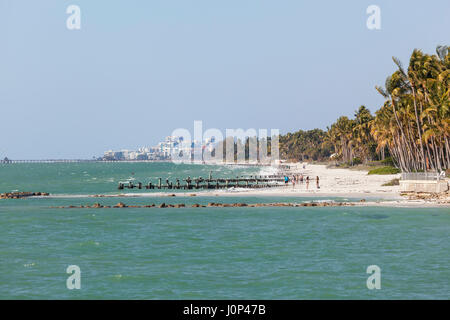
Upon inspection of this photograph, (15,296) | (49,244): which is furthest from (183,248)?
(15,296)

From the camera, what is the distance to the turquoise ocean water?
21.0 m

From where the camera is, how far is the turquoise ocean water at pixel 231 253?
20984mm

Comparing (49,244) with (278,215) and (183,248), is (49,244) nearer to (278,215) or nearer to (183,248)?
(183,248)

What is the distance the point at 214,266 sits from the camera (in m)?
25.1

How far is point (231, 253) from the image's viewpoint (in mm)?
28234

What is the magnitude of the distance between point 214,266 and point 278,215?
1955 centimetres

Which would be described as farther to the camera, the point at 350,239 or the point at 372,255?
the point at 350,239

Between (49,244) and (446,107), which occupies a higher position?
(446,107)
